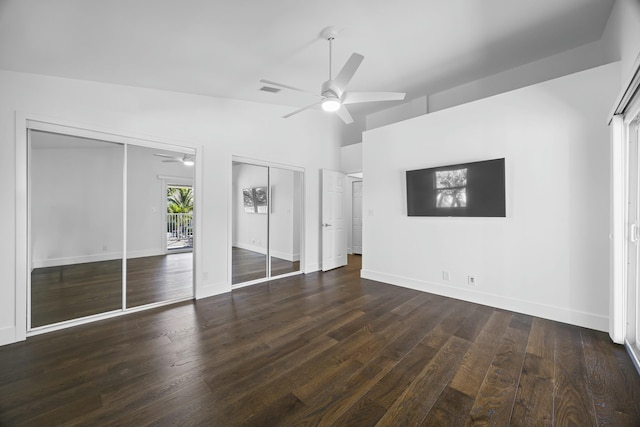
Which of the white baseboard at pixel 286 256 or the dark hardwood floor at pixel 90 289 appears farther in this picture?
the white baseboard at pixel 286 256

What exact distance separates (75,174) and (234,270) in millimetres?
2562

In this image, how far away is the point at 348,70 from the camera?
2438 millimetres

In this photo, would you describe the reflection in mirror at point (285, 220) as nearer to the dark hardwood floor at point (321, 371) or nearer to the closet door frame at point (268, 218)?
the closet door frame at point (268, 218)

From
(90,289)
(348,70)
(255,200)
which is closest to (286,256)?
(255,200)

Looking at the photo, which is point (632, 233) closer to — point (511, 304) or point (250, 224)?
point (511, 304)

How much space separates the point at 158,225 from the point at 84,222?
3.46 ft

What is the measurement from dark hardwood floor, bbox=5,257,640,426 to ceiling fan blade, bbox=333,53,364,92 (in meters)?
2.56

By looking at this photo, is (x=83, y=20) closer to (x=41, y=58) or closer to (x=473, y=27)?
(x=41, y=58)

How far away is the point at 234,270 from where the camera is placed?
461 centimetres

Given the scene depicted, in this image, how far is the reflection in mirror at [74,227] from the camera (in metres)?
2.78

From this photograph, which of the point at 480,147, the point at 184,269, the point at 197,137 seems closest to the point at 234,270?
the point at 184,269

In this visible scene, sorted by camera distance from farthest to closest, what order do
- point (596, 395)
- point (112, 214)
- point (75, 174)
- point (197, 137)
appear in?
point (197, 137), point (112, 214), point (75, 174), point (596, 395)

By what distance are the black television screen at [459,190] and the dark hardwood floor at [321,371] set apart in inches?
53.1

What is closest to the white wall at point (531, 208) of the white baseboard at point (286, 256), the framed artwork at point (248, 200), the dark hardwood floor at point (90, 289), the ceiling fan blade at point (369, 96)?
the ceiling fan blade at point (369, 96)
